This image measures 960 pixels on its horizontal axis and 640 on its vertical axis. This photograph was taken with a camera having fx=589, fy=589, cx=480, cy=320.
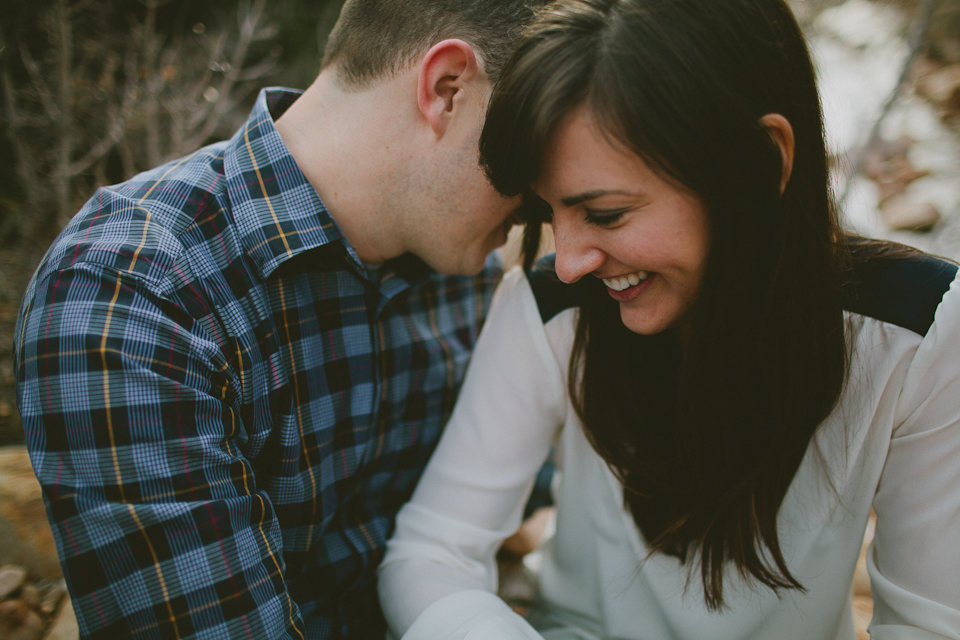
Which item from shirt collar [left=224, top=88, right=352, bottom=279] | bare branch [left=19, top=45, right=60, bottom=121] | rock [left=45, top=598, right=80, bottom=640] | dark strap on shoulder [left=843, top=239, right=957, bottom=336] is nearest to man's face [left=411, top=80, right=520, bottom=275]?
shirt collar [left=224, top=88, right=352, bottom=279]

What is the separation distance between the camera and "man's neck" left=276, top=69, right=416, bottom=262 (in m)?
1.40

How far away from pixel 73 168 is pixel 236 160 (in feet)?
5.92

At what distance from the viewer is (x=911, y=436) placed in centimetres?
112

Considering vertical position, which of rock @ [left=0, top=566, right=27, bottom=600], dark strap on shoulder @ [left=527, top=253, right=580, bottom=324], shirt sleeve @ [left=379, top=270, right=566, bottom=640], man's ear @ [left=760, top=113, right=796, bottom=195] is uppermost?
man's ear @ [left=760, top=113, right=796, bottom=195]

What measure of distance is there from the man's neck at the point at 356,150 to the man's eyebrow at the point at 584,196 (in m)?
0.50

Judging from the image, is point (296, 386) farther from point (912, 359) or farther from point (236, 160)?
point (912, 359)

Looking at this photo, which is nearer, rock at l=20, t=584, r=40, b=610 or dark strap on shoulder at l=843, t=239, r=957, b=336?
dark strap on shoulder at l=843, t=239, r=957, b=336

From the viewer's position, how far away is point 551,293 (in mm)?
1467

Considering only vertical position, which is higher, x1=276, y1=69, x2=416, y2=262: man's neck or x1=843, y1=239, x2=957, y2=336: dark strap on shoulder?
x1=276, y1=69, x2=416, y2=262: man's neck

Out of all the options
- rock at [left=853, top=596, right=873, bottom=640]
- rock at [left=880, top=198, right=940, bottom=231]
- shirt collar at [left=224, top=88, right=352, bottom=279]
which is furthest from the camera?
rock at [left=880, top=198, right=940, bottom=231]

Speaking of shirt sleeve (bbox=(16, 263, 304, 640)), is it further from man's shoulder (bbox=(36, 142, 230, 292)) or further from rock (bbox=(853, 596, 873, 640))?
rock (bbox=(853, 596, 873, 640))

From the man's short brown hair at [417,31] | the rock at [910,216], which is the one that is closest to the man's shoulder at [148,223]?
the man's short brown hair at [417,31]

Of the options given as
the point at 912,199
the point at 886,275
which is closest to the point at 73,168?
the point at 886,275

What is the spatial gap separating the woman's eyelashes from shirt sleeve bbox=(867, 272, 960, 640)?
62cm
